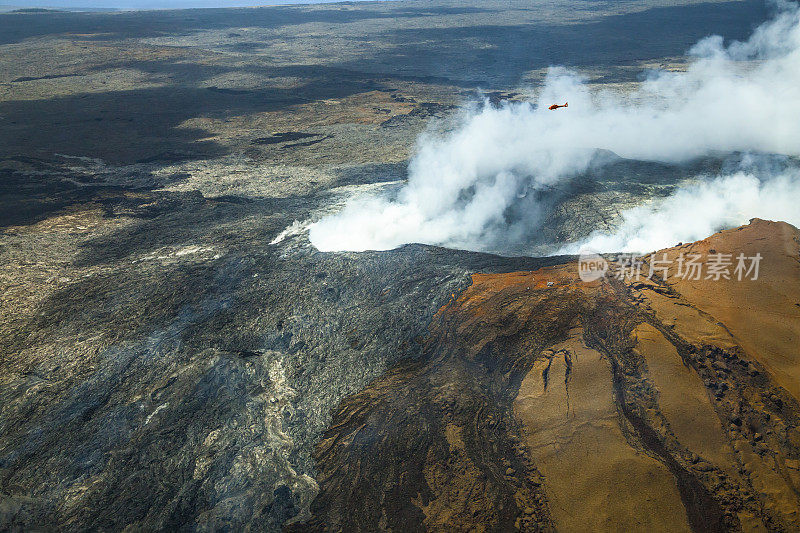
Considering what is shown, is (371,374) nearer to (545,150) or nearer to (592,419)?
(592,419)

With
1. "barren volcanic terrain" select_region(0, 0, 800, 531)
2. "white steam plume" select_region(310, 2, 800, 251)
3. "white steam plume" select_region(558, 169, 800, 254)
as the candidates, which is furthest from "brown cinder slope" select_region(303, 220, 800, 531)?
"white steam plume" select_region(310, 2, 800, 251)

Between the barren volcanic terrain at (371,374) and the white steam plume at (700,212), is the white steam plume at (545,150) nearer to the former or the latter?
the white steam plume at (700,212)

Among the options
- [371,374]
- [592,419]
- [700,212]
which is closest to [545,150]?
[700,212]

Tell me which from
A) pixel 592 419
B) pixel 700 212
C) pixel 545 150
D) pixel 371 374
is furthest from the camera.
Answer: pixel 545 150

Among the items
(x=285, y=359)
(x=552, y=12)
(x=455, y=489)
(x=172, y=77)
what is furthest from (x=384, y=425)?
(x=552, y=12)

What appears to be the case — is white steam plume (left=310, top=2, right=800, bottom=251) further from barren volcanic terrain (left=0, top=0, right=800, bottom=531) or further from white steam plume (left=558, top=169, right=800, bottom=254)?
barren volcanic terrain (left=0, top=0, right=800, bottom=531)
